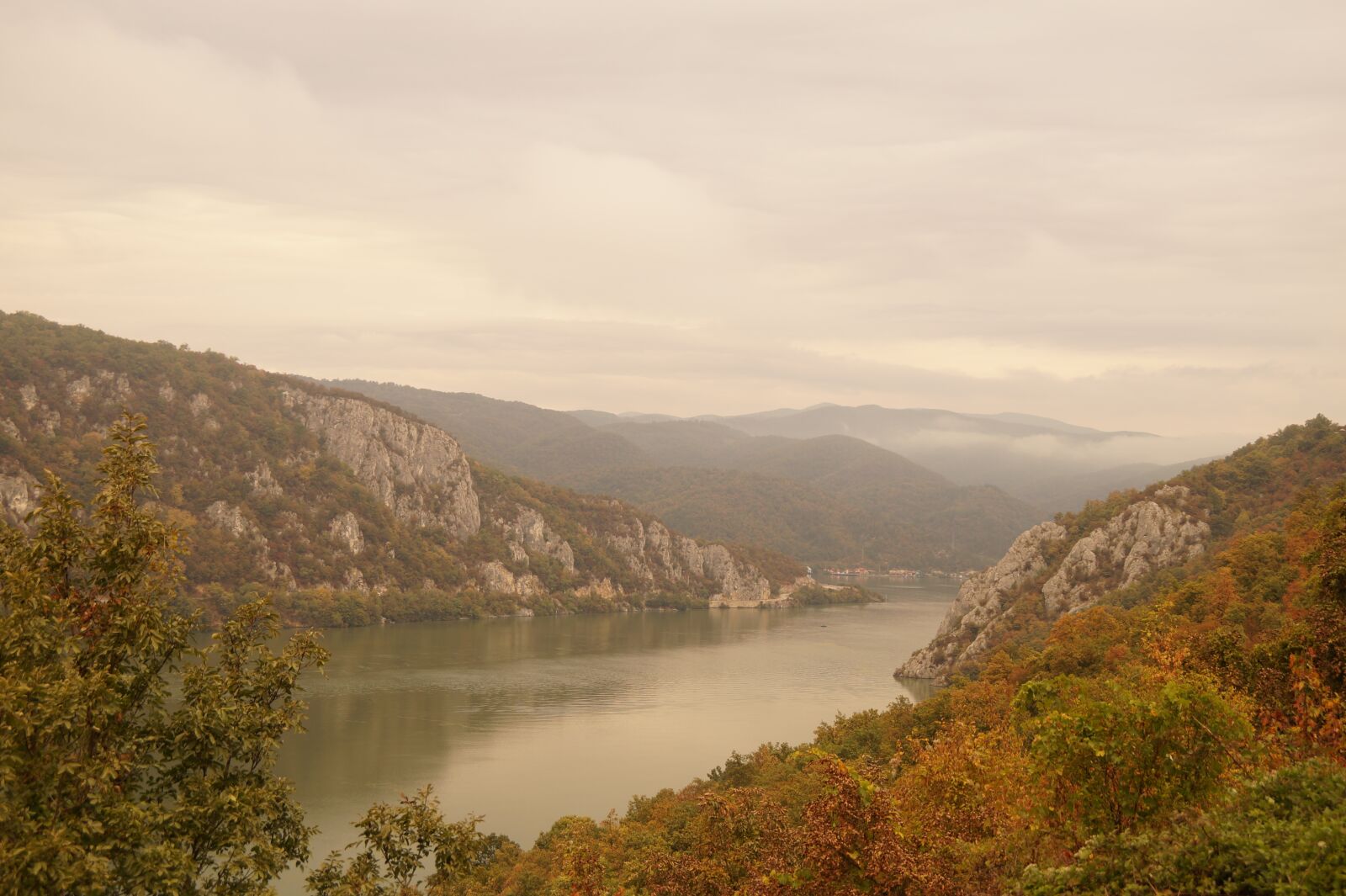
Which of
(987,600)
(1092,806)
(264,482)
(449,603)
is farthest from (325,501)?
(1092,806)

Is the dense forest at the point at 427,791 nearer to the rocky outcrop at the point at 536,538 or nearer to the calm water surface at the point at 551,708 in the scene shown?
the calm water surface at the point at 551,708

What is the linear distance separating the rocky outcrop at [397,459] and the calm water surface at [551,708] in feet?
95.9

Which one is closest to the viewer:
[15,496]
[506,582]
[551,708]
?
[551,708]

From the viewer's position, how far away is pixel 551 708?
5403cm

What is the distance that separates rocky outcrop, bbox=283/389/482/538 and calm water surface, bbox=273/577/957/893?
29228mm

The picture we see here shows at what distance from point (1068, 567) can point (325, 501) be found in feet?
292

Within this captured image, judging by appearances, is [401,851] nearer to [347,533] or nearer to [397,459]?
[347,533]

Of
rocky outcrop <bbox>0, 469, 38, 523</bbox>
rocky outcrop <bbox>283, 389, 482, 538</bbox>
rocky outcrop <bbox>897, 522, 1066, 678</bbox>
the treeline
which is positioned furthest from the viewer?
rocky outcrop <bbox>283, 389, 482, 538</bbox>

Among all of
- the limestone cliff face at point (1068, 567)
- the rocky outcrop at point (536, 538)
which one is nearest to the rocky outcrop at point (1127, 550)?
the limestone cliff face at point (1068, 567)

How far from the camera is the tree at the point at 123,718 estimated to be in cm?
680

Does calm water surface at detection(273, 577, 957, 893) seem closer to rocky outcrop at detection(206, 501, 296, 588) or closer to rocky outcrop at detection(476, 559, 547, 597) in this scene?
rocky outcrop at detection(206, 501, 296, 588)

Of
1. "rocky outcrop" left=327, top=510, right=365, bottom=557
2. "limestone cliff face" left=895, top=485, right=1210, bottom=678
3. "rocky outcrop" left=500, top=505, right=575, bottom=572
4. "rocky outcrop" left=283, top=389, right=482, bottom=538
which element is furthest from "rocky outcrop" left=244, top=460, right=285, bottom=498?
"limestone cliff face" left=895, top=485, right=1210, bottom=678

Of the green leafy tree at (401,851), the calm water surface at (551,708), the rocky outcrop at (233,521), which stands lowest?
the calm water surface at (551,708)

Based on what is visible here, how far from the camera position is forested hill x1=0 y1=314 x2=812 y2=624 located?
307 feet
